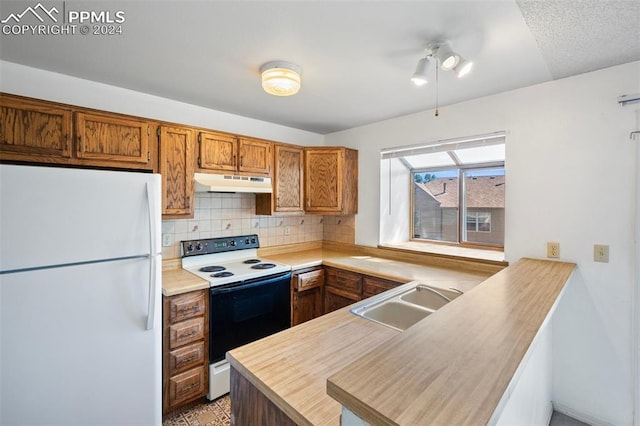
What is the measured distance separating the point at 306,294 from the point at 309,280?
5.6 inches

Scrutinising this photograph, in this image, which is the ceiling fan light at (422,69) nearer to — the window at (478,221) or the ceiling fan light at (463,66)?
the ceiling fan light at (463,66)

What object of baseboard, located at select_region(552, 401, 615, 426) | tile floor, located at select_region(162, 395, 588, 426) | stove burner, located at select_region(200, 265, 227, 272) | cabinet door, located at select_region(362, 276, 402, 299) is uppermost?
stove burner, located at select_region(200, 265, 227, 272)

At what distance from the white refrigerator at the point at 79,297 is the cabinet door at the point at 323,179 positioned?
1.66 metres

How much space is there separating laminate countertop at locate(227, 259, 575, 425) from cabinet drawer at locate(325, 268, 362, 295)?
1.08 metres

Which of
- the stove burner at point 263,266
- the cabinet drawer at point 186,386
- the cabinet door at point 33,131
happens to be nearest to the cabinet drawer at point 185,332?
the cabinet drawer at point 186,386

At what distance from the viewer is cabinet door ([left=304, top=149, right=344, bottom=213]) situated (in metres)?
3.04

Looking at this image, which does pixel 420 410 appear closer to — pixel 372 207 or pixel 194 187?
pixel 194 187

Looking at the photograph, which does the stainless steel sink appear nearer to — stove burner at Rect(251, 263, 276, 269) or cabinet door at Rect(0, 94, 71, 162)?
stove burner at Rect(251, 263, 276, 269)

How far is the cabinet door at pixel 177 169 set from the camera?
213 cm

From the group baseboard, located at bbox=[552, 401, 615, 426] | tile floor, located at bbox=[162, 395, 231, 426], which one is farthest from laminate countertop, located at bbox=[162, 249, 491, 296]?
baseboard, located at bbox=[552, 401, 615, 426]

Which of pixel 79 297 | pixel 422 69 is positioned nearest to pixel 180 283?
pixel 79 297

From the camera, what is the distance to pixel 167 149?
2.15 metres

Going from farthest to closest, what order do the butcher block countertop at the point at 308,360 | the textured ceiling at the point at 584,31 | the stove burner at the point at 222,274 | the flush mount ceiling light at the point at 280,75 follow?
the stove burner at the point at 222,274
the flush mount ceiling light at the point at 280,75
the textured ceiling at the point at 584,31
the butcher block countertop at the point at 308,360

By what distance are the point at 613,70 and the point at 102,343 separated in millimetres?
3360
